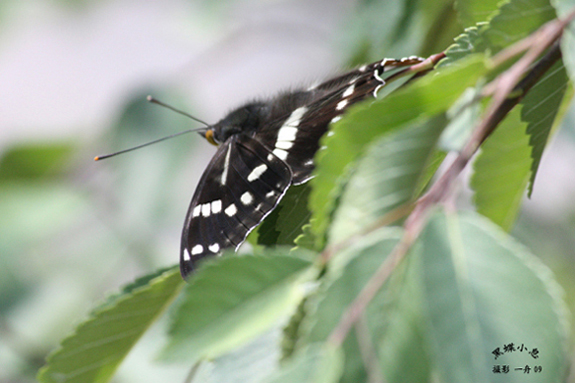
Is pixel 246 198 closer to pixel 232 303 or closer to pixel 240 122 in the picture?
pixel 240 122

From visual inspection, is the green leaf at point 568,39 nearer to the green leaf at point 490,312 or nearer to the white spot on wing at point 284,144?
the green leaf at point 490,312

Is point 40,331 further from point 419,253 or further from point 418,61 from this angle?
point 419,253

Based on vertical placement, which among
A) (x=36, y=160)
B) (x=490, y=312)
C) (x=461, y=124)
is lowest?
(x=490, y=312)

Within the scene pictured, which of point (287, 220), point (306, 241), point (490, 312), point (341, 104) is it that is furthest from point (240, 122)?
point (490, 312)

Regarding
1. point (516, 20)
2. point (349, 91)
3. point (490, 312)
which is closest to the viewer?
point (490, 312)

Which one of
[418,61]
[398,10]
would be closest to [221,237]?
[418,61]

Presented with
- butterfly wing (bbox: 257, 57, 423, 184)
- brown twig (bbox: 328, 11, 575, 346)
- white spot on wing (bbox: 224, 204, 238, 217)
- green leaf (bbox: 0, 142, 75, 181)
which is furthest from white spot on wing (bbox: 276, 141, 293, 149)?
green leaf (bbox: 0, 142, 75, 181)

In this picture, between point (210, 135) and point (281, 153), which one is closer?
point (281, 153)

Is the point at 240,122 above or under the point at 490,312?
above
